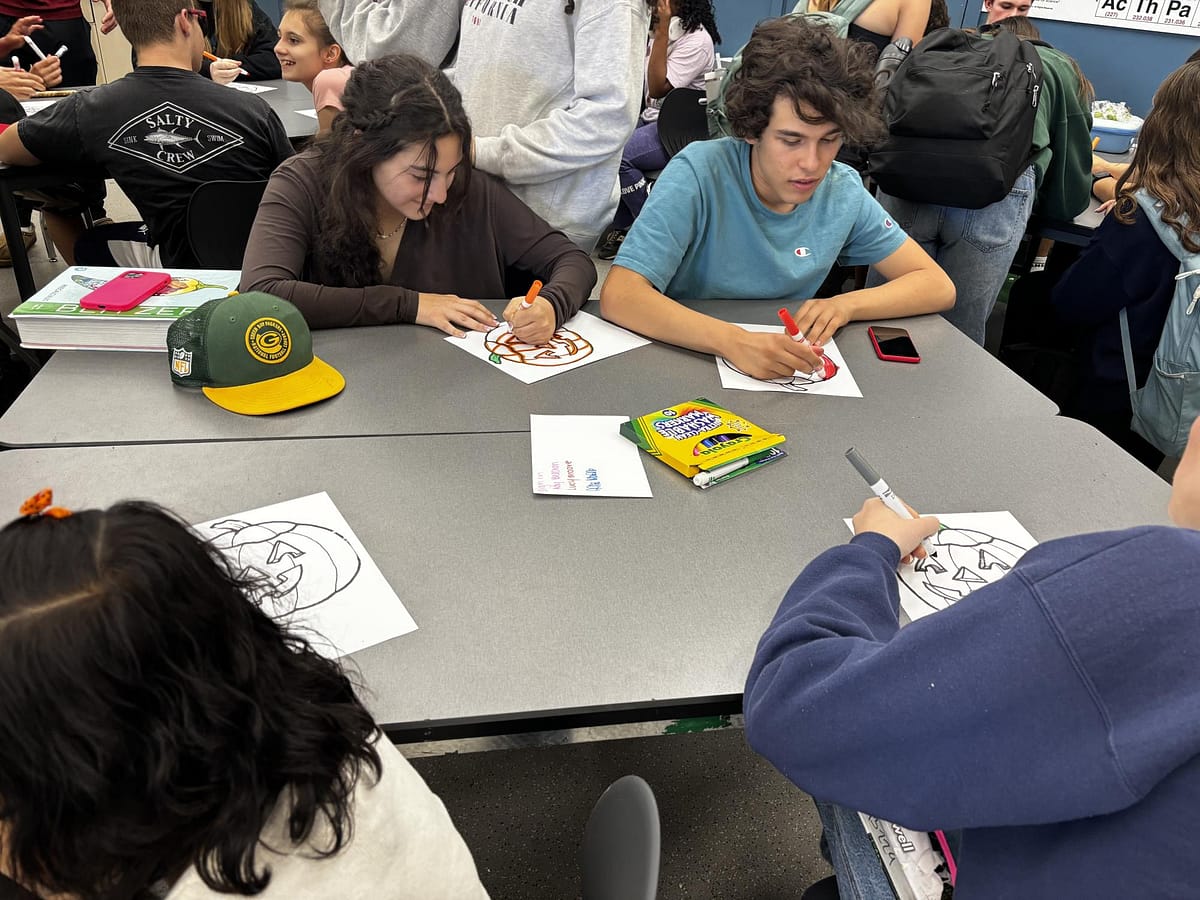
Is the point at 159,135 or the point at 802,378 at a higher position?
the point at 159,135

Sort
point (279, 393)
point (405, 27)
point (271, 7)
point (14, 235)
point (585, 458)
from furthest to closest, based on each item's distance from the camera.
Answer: point (271, 7)
point (14, 235)
point (405, 27)
point (279, 393)
point (585, 458)

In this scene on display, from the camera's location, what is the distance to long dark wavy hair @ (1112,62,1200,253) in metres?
1.69

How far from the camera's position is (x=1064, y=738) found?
1.68ft

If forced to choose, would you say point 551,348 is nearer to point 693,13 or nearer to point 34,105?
point 34,105

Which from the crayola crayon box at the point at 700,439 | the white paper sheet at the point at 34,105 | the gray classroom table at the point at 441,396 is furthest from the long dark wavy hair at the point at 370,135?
the white paper sheet at the point at 34,105

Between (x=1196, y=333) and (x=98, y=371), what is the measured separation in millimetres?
2100

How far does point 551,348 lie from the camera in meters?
1.47

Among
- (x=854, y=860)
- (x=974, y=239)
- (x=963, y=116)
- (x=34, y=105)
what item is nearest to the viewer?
(x=854, y=860)

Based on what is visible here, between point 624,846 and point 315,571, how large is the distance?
0.46 meters

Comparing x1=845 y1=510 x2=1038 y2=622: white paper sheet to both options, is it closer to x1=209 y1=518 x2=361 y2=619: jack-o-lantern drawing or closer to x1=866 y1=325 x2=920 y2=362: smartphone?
x1=866 y1=325 x2=920 y2=362: smartphone

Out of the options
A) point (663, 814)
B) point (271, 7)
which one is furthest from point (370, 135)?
point (271, 7)

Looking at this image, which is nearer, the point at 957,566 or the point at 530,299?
the point at 957,566

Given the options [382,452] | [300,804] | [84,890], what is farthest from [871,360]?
[84,890]

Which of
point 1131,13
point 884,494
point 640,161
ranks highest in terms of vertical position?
point 1131,13
